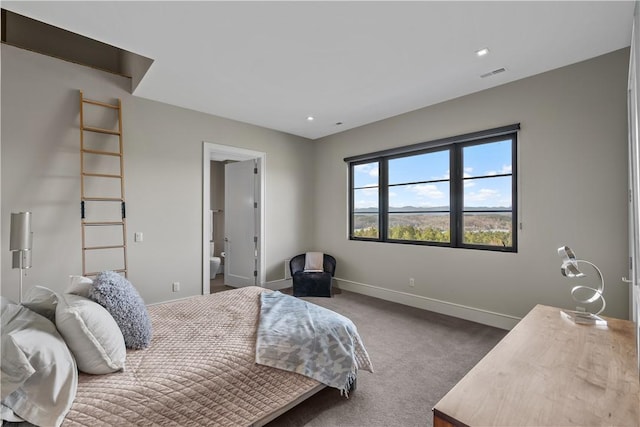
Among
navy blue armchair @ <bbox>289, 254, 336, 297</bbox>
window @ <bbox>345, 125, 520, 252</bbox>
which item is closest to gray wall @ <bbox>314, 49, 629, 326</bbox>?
window @ <bbox>345, 125, 520, 252</bbox>

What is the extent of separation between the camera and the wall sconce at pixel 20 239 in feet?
7.45

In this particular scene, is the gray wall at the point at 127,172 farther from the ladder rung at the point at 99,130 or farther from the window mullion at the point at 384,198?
the window mullion at the point at 384,198

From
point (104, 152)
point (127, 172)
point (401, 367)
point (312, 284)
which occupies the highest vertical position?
point (104, 152)

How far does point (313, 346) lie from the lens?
191 cm

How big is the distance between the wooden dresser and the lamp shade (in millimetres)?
3072

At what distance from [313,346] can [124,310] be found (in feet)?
3.80

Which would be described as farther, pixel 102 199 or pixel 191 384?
pixel 102 199

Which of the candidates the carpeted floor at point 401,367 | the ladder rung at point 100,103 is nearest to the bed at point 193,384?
the carpeted floor at point 401,367

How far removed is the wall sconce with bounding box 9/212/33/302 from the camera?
227 centimetres

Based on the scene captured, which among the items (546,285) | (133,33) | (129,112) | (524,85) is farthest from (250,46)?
(546,285)

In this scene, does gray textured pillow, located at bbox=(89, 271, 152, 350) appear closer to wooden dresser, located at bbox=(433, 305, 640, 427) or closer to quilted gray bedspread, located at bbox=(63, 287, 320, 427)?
quilted gray bedspread, located at bbox=(63, 287, 320, 427)

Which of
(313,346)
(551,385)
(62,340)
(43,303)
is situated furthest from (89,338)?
(551,385)

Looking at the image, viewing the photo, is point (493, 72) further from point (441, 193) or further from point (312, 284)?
point (312, 284)

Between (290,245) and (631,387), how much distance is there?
4541mm
